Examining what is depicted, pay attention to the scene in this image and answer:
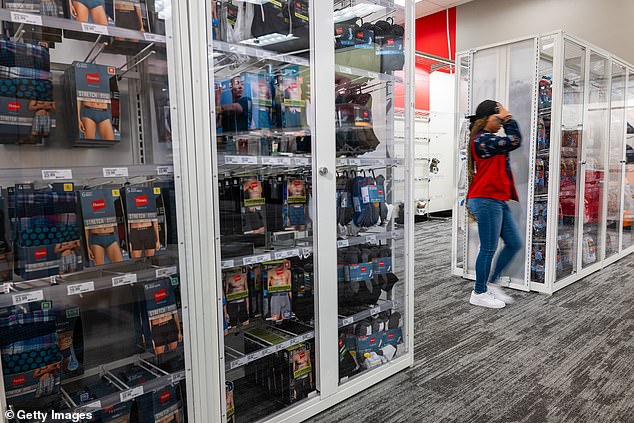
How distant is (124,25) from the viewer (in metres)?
1.67

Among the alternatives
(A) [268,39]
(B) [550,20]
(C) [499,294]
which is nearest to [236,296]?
(A) [268,39]

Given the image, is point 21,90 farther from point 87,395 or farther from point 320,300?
point 320,300

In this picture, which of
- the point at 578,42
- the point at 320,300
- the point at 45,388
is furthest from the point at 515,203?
the point at 45,388

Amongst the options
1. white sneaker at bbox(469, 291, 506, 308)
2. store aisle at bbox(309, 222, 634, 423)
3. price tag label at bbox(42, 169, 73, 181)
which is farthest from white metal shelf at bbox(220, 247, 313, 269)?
white sneaker at bbox(469, 291, 506, 308)

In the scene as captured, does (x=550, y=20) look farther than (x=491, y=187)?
Yes

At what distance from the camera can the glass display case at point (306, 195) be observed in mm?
1969

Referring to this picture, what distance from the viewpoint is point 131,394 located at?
171cm

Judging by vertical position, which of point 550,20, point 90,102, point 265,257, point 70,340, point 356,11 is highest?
point 550,20

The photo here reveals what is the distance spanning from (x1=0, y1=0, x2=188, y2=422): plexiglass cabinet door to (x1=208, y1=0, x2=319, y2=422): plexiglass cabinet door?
0.25 m

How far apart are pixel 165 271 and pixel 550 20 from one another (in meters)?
8.15

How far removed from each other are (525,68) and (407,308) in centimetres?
271

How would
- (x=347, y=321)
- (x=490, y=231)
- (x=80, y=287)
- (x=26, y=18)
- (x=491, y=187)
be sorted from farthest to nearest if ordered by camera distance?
1. (x=490, y=231)
2. (x=491, y=187)
3. (x=347, y=321)
4. (x=80, y=287)
5. (x=26, y=18)

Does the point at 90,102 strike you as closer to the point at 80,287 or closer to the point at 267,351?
the point at 80,287

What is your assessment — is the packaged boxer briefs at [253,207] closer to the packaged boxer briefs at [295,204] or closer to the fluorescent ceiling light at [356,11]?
the packaged boxer briefs at [295,204]
